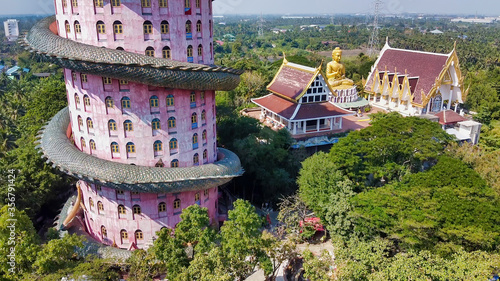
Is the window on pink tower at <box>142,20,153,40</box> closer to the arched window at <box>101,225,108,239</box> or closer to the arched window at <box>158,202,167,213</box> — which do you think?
the arched window at <box>158,202,167,213</box>

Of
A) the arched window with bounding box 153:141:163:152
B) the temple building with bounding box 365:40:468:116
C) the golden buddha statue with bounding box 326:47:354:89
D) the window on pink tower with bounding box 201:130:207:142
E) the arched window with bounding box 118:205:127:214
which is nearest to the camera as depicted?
the arched window with bounding box 153:141:163:152

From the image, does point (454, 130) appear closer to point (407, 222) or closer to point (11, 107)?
point (407, 222)

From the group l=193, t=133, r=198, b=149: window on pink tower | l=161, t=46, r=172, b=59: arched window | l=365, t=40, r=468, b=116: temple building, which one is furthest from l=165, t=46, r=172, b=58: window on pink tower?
l=365, t=40, r=468, b=116: temple building

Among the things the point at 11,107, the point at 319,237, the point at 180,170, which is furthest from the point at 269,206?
the point at 11,107

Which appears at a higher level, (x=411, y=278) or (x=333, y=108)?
(x=333, y=108)

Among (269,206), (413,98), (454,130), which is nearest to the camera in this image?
(269,206)

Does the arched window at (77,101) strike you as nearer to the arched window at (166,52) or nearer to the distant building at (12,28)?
the arched window at (166,52)

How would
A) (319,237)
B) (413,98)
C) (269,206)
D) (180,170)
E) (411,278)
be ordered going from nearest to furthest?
(411,278), (180,170), (319,237), (269,206), (413,98)
